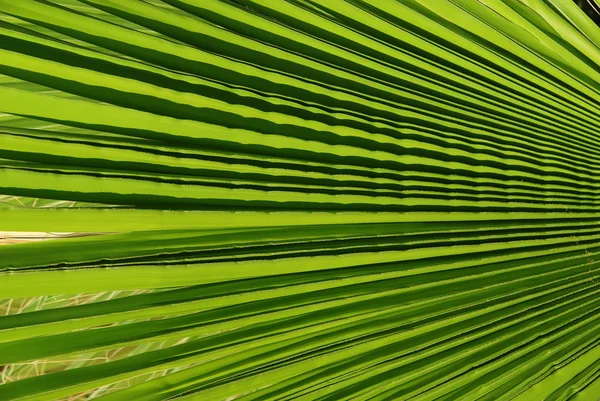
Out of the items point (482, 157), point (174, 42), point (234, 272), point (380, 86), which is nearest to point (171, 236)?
point (234, 272)

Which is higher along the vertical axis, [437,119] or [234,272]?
[437,119]

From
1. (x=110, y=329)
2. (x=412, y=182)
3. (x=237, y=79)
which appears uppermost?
(x=237, y=79)

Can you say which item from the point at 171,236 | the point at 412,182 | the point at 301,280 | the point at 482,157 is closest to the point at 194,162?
the point at 171,236

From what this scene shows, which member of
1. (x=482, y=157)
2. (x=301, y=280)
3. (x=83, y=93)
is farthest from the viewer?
(x=482, y=157)

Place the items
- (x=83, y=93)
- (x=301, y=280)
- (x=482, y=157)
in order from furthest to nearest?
1. (x=482, y=157)
2. (x=301, y=280)
3. (x=83, y=93)

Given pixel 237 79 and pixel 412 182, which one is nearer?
pixel 237 79

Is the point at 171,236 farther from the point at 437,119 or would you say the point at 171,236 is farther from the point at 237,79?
the point at 437,119
